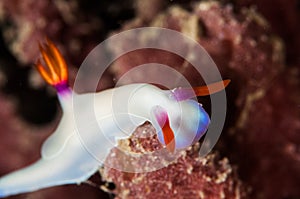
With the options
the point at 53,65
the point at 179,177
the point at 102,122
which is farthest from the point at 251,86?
the point at 53,65

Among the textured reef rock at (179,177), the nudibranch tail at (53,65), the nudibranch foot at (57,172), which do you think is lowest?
the textured reef rock at (179,177)

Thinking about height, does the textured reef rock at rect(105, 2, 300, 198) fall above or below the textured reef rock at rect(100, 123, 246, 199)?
above

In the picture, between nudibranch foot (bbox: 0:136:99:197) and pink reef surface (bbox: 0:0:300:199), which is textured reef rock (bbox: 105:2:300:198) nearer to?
pink reef surface (bbox: 0:0:300:199)

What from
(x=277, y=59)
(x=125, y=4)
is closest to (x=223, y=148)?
(x=277, y=59)

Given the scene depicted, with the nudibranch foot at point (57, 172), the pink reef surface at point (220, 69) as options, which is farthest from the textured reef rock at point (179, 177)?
the nudibranch foot at point (57, 172)

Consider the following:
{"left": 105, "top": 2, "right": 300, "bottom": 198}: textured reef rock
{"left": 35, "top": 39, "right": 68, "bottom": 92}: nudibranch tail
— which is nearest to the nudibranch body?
{"left": 35, "top": 39, "right": 68, "bottom": 92}: nudibranch tail

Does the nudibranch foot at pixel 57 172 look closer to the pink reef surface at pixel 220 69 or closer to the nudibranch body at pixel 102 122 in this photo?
the nudibranch body at pixel 102 122
